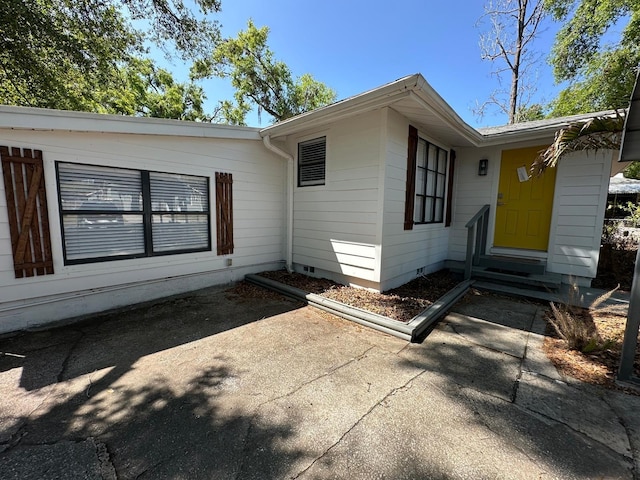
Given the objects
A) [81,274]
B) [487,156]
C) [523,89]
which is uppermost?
[523,89]

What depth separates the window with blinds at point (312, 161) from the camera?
491 cm

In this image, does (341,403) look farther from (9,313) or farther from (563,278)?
(563,278)

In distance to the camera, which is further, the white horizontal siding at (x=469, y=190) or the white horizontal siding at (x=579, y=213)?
the white horizontal siding at (x=469, y=190)

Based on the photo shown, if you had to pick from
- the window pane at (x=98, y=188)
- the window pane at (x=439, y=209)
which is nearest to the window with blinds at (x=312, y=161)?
the window pane at (x=439, y=209)

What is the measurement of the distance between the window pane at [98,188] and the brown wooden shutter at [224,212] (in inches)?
47.1

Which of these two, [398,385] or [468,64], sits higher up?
[468,64]

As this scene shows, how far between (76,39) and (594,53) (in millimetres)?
15092

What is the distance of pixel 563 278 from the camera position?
4.67 m

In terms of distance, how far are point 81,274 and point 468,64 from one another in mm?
15432

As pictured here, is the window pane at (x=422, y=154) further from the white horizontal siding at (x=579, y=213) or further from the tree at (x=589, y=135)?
the white horizontal siding at (x=579, y=213)

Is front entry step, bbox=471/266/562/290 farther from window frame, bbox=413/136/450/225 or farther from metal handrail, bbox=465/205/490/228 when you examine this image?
window frame, bbox=413/136/450/225

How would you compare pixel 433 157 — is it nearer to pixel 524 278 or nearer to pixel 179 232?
pixel 524 278

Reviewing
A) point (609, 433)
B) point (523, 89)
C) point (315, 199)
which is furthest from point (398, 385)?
point (523, 89)

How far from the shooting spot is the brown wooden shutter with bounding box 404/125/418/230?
4445 millimetres
